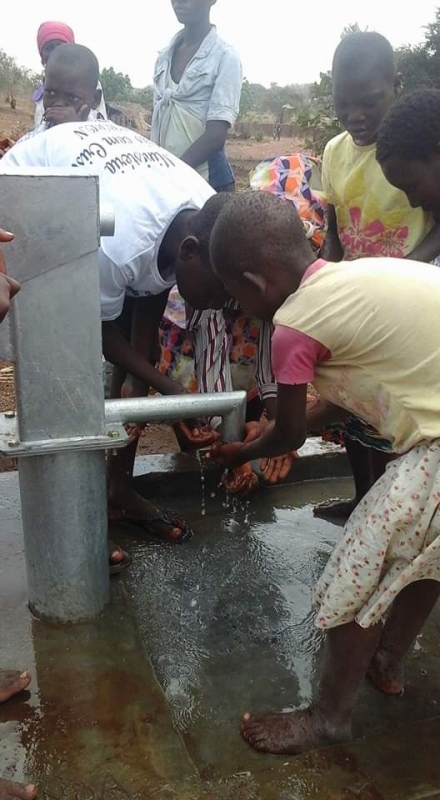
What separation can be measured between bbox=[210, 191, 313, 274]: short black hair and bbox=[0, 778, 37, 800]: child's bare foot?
1.21 metres

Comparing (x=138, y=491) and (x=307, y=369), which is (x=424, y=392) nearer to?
(x=307, y=369)

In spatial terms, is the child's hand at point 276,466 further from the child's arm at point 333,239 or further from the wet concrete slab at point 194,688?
the child's arm at point 333,239

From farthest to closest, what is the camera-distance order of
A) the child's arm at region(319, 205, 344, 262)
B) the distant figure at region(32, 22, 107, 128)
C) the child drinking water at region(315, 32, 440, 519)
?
the distant figure at region(32, 22, 107, 128) → the child's arm at region(319, 205, 344, 262) → the child drinking water at region(315, 32, 440, 519)

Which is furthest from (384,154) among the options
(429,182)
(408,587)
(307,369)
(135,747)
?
(135,747)

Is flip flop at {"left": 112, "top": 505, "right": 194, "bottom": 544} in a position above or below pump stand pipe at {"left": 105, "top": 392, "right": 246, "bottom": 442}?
below

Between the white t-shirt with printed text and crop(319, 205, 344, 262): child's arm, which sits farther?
crop(319, 205, 344, 262): child's arm

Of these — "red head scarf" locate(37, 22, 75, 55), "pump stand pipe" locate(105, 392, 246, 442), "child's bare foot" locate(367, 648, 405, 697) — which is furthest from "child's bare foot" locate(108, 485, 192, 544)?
"red head scarf" locate(37, 22, 75, 55)

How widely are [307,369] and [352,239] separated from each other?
3.84 ft

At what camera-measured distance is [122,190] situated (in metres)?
2.18

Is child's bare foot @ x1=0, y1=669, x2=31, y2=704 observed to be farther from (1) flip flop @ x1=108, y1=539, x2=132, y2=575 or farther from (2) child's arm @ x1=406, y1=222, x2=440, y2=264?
(2) child's arm @ x1=406, y1=222, x2=440, y2=264

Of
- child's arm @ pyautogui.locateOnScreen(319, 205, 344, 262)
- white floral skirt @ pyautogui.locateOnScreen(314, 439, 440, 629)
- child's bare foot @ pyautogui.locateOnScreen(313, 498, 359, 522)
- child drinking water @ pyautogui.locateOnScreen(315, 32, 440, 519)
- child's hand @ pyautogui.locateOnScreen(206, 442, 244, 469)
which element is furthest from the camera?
child's bare foot @ pyautogui.locateOnScreen(313, 498, 359, 522)

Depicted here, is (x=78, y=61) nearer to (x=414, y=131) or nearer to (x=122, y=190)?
(x=122, y=190)

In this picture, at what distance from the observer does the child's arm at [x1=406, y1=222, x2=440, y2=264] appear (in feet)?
7.72

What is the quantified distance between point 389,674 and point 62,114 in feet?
7.60
